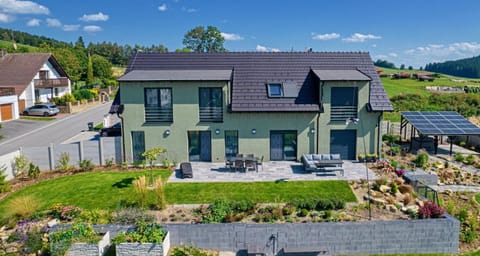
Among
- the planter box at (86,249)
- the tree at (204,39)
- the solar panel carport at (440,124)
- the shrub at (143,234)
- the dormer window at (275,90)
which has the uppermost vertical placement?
the tree at (204,39)

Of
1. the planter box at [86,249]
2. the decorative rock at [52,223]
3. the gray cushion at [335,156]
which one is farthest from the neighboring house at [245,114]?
the planter box at [86,249]

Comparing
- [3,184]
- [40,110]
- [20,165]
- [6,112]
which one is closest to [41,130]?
[6,112]

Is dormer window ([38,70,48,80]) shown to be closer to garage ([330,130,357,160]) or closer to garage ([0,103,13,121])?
garage ([0,103,13,121])

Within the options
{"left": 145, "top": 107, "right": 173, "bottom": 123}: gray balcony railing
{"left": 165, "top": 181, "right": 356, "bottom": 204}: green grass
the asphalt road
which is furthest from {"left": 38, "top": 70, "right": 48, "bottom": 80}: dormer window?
{"left": 165, "top": 181, "right": 356, "bottom": 204}: green grass

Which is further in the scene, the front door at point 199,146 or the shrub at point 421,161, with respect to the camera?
the front door at point 199,146

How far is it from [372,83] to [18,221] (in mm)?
19943

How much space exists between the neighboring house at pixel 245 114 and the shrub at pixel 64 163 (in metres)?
3.19

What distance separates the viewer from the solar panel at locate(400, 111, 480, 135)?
2400cm

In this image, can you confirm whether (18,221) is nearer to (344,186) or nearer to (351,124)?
(344,186)

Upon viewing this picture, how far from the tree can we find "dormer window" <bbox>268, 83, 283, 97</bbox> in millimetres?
58684

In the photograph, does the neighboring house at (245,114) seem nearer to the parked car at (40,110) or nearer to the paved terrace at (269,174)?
the paved terrace at (269,174)

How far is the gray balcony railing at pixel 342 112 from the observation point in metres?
21.6

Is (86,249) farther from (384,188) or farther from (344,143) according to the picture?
(344,143)

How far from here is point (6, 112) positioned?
36.9m
